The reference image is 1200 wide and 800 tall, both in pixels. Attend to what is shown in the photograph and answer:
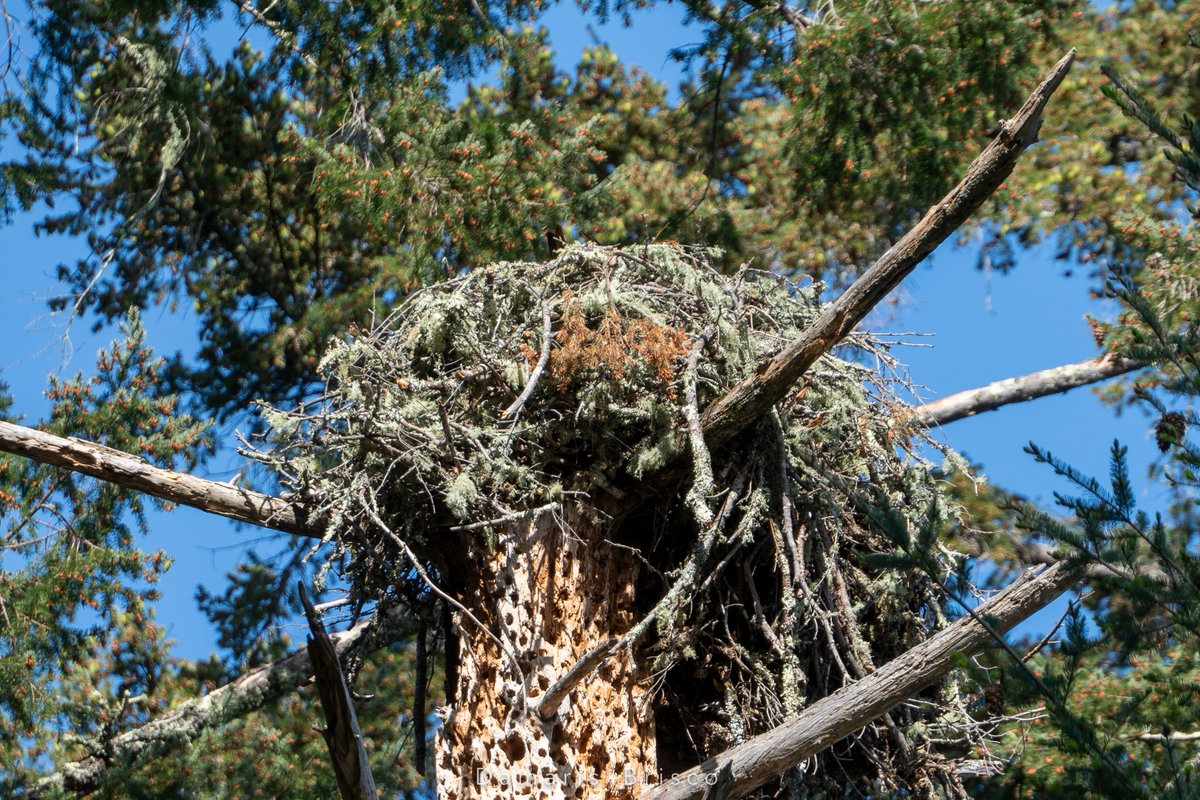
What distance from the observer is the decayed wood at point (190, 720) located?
21.3 feet

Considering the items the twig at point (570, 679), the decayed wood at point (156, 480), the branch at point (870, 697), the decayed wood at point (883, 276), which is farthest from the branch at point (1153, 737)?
the decayed wood at point (156, 480)

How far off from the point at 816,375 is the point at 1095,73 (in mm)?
5771

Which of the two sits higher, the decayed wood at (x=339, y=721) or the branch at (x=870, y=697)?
the decayed wood at (x=339, y=721)

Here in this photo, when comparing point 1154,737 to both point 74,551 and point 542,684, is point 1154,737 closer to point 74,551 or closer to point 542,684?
point 542,684

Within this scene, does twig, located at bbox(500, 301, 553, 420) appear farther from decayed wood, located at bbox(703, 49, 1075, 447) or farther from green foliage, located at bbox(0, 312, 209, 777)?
green foliage, located at bbox(0, 312, 209, 777)

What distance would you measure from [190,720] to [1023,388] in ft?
17.6

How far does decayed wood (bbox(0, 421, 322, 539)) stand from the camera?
4523 mm

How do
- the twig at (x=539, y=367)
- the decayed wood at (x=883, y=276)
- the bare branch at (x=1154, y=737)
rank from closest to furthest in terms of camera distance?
the decayed wood at (x=883, y=276) → the twig at (x=539, y=367) → the bare branch at (x=1154, y=737)

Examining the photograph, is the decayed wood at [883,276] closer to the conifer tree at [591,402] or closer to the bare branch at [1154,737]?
the conifer tree at [591,402]

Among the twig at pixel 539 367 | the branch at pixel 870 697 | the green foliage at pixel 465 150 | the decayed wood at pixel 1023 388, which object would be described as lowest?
the branch at pixel 870 697

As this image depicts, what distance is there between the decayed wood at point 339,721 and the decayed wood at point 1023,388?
5.08m

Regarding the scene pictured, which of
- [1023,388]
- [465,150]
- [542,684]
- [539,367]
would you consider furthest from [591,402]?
[1023,388]

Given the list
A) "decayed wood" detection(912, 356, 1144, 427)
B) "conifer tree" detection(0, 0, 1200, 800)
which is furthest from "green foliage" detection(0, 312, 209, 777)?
"decayed wood" detection(912, 356, 1144, 427)

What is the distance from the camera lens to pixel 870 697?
151 inches
